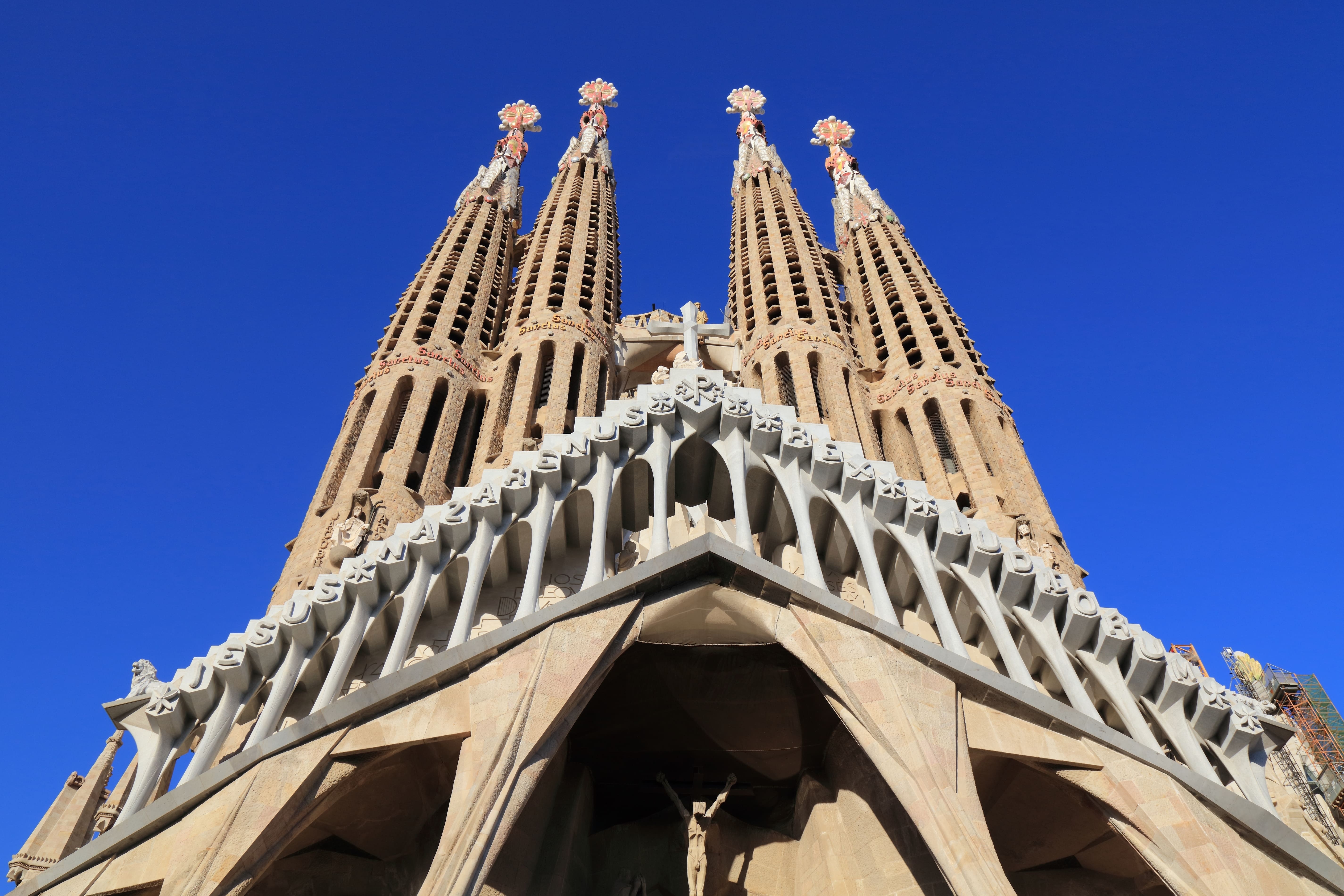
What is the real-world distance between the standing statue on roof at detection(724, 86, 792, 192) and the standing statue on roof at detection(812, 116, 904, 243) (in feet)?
4.91

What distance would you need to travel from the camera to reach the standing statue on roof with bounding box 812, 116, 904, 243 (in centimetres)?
2984

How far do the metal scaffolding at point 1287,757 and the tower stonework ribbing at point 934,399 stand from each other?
3711 mm

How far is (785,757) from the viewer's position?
12328 millimetres

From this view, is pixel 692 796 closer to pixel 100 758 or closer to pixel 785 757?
pixel 785 757

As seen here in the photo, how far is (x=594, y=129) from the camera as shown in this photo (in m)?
34.5

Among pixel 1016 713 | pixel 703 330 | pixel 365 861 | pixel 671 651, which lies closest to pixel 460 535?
pixel 671 651

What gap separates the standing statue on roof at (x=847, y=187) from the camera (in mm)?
29844

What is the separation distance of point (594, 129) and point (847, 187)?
26.3 feet

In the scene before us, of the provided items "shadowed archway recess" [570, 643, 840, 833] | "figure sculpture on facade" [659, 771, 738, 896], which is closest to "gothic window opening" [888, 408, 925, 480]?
"shadowed archway recess" [570, 643, 840, 833]

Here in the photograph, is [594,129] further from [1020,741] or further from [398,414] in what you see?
[1020,741]

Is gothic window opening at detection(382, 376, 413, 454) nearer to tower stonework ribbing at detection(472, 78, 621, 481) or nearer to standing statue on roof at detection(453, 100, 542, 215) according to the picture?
tower stonework ribbing at detection(472, 78, 621, 481)

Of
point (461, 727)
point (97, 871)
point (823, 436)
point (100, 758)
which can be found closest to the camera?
point (97, 871)

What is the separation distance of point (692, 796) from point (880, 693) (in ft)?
10.0

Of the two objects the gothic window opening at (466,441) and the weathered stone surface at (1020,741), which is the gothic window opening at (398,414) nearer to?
the gothic window opening at (466,441)
